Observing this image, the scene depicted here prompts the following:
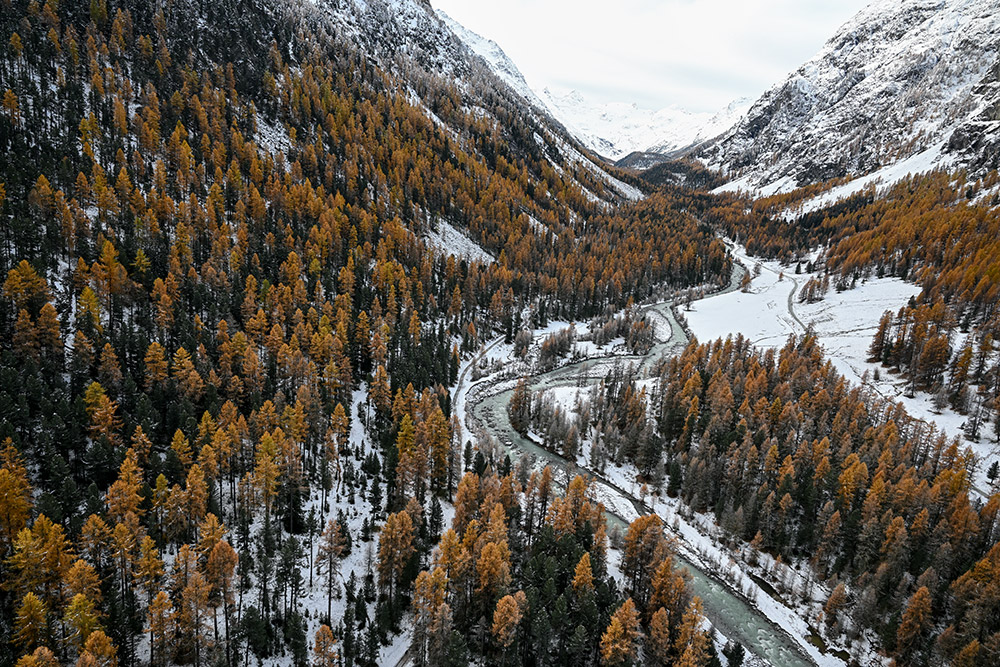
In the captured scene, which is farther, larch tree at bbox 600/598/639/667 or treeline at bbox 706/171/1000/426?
treeline at bbox 706/171/1000/426

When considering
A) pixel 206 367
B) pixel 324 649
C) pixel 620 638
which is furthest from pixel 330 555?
pixel 206 367

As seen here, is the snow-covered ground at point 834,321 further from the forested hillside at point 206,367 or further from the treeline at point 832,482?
the forested hillside at point 206,367

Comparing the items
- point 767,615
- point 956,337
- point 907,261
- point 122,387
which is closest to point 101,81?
point 122,387

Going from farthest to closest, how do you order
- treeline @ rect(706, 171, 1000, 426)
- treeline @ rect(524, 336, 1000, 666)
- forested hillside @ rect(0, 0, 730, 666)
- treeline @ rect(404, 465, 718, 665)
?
treeline @ rect(706, 171, 1000, 426) → treeline @ rect(524, 336, 1000, 666) → treeline @ rect(404, 465, 718, 665) → forested hillside @ rect(0, 0, 730, 666)

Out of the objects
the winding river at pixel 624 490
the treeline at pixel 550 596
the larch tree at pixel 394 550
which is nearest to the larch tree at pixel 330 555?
the larch tree at pixel 394 550

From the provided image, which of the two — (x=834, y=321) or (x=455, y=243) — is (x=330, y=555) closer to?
(x=455, y=243)

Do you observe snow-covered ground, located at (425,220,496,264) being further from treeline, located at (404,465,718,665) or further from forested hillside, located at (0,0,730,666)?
treeline, located at (404,465,718,665)

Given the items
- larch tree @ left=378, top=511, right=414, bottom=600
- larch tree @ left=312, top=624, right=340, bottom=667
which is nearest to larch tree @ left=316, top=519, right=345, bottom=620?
larch tree @ left=378, top=511, right=414, bottom=600

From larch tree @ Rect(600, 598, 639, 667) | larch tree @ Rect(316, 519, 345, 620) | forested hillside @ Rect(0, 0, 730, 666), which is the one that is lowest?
larch tree @ Rect(600, 598, 639, 667)
